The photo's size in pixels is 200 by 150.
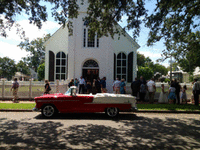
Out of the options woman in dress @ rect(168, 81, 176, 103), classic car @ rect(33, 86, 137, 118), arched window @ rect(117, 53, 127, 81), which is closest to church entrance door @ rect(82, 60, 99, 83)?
arched window @ rect(117, 53, 127, 81)

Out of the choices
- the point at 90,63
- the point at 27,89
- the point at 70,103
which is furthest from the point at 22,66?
the point at 70,103

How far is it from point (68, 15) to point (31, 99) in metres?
8.29

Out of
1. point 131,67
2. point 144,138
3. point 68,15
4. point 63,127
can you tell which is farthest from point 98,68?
point 144,138

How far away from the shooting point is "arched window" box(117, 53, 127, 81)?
1930cm

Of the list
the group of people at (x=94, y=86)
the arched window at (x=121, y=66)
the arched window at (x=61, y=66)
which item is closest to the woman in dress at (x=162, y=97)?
the group of people at (x=94, y=86)

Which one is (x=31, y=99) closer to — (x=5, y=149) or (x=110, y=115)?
(x=110, y=115)

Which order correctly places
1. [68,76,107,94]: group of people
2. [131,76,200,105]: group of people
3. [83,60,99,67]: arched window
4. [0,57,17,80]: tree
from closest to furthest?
[131,76,200,105]: group of people < [68,76,107,94]: group of people < [83,60,99,67]: arched window < [0,57,17,80]: tree

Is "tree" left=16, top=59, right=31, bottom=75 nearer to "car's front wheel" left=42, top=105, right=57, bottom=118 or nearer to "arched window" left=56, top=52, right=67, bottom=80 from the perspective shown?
"arched window" left=56, top=52, right=67, bottom=80

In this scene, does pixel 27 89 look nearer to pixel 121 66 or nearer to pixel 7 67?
pixel 121 66

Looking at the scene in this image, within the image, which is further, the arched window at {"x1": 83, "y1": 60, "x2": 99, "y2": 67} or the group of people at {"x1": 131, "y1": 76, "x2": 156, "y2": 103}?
the arched window at {"x1": 83, "y1": 60, "x2": 99, "y2": 67}

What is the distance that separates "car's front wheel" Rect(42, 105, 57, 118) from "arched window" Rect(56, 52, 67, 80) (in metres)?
11.1

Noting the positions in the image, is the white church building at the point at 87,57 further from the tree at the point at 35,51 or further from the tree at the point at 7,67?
the tree at the point at 7,67

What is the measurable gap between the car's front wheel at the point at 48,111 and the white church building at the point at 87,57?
32.0 feet

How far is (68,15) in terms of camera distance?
966 cm
